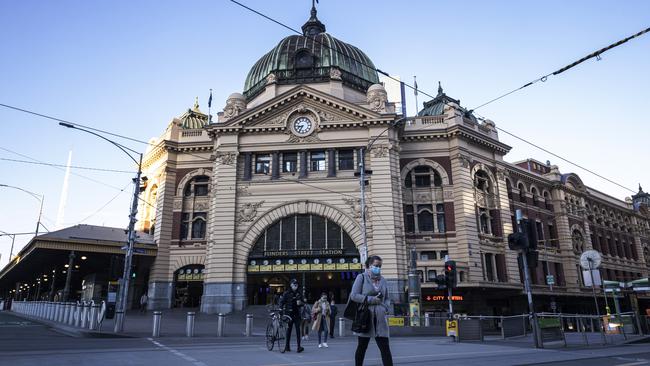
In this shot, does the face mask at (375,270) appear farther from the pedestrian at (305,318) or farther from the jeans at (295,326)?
the pedestrian at (305,318)

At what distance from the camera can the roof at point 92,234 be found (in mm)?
36688

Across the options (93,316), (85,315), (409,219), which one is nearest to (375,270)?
(93,316)

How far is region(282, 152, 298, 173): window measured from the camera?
40.2 meters

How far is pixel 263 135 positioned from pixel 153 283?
16120 mm

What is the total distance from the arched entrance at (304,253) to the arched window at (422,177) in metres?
8.86

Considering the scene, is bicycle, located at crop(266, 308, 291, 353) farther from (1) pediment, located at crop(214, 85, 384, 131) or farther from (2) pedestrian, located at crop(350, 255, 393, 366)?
(1) pediment, located at crop(214, 85, 384, 131)

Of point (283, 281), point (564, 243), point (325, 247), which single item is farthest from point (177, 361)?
point (564, 243)

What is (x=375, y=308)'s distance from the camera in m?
7.38

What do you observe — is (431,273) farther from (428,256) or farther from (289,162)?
(289,162)

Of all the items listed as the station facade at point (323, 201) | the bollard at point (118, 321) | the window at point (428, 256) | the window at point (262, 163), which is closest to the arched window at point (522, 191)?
the station facade at point (323, 201)

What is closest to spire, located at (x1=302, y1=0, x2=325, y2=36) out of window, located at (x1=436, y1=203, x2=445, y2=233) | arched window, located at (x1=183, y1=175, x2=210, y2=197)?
arched window, located at (x1=183, y1=175, x2=210, y2=197)

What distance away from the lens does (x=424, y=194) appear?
41.5 meters

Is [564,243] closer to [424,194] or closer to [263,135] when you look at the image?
[424,194]

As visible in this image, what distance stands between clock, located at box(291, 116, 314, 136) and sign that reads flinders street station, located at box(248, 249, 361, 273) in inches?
411
